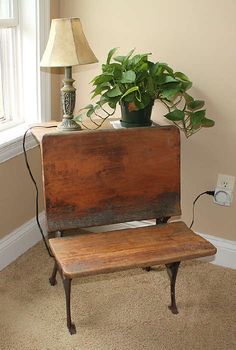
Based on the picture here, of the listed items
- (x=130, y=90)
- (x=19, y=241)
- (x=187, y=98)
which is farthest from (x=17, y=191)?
(x=187, y=98)

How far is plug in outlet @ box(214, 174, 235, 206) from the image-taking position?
2.12 m

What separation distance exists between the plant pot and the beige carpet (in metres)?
0.77

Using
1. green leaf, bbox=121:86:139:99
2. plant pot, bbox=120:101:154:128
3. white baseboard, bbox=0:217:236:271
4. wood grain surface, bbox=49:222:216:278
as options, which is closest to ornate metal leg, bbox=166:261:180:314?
wood grain surface, bbox=49:222:216:278

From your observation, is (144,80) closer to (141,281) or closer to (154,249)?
(154,249)

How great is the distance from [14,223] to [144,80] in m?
1.02

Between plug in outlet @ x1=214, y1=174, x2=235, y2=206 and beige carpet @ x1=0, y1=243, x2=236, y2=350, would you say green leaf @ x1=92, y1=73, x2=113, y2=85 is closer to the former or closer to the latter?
plug in outlet @ x1=214, y1=174, x2=235, y2=206

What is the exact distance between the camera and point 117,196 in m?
1.88

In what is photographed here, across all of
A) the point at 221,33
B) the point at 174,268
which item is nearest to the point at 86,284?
the point at 174,268

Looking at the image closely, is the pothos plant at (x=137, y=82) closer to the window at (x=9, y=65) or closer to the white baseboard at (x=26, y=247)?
the window at (x=9, y=65)

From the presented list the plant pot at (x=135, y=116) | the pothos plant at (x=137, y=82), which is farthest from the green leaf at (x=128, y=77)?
the plant pot at (x=135, y=116)

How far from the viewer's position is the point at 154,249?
1681 mm

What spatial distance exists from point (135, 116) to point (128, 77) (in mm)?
214

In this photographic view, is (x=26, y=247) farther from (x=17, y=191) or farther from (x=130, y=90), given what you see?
(x=130, y=90)

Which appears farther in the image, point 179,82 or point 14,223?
point 14,223
